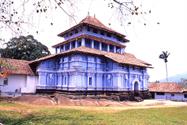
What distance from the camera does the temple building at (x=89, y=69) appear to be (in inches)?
1207

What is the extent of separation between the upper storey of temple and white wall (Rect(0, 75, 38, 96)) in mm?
8020

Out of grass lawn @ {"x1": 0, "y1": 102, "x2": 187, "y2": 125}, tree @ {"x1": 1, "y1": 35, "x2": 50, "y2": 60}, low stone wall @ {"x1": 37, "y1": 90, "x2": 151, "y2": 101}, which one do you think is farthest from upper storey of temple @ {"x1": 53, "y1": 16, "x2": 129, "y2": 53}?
grass lawn @ {"x1": 0, "y1": 102, "x2": 187, "y2": 125}

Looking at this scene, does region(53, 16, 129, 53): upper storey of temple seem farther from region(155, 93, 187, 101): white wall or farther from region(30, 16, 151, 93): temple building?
region(155, 93, 187, 101): white wall

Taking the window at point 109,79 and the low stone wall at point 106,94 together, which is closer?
the low stone wall at point 106,94

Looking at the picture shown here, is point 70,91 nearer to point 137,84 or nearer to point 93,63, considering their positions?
point 93,63

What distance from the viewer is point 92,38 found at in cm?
3500

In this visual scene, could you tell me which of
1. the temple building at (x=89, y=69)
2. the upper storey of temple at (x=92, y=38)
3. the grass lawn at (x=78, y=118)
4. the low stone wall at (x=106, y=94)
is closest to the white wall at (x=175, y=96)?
the temple building at (x=89, y=69)

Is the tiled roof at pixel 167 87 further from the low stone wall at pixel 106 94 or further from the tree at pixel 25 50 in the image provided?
the tree at pixel 25 50

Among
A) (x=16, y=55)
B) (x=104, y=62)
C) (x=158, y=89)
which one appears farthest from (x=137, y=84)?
(x=16, y=55)

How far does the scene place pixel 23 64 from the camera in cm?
3562

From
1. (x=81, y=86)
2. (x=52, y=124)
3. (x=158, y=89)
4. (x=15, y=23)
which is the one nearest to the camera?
(x=15, y=23)

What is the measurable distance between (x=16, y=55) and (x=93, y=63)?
23.5 m

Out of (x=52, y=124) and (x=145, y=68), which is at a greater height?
(x=145, y=68)

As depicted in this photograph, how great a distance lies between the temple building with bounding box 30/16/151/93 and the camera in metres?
30.7
